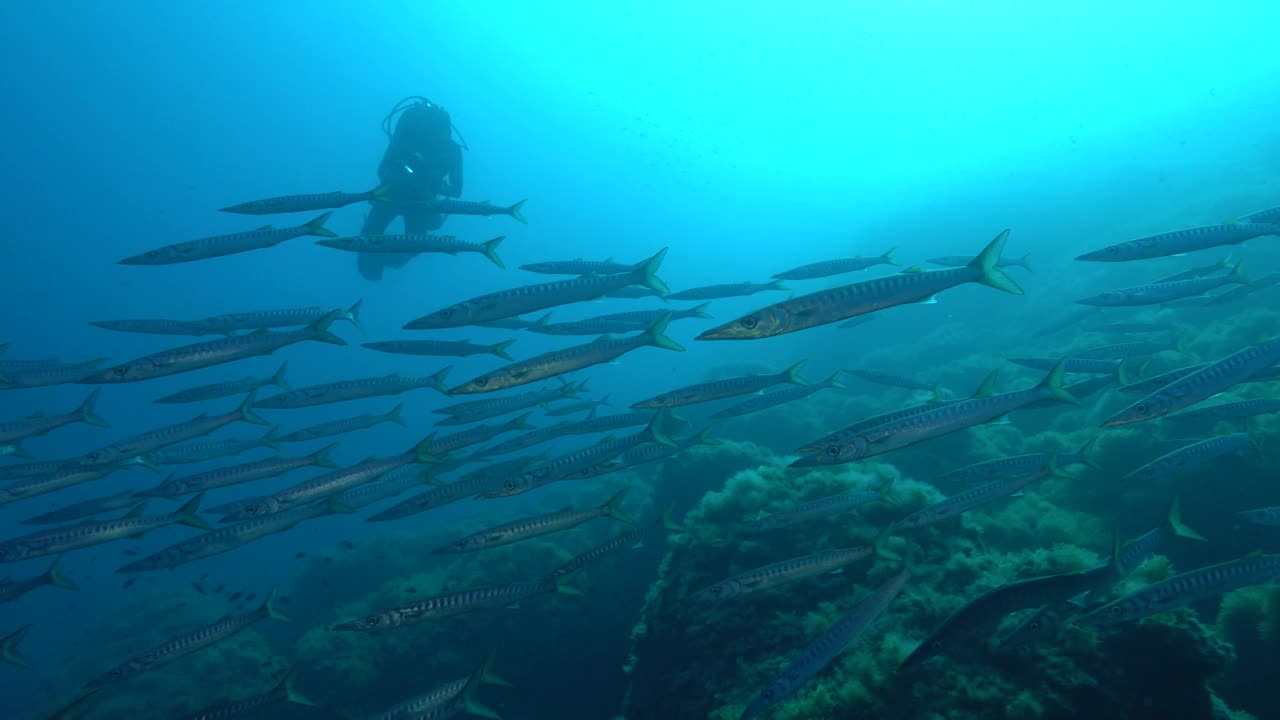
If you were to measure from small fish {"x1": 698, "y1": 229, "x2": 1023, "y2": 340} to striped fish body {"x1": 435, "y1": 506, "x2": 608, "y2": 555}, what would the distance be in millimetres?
3593

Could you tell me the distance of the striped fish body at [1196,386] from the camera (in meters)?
4.99

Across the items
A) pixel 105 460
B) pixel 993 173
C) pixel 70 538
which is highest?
pixel 993 173

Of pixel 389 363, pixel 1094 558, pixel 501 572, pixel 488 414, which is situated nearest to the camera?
pixel 1094 558

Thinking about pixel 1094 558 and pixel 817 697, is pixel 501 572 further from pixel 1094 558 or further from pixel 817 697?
pixel 1094 558

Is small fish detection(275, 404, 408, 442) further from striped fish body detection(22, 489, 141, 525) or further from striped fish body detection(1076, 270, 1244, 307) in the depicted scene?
striped fish body detection(1076, 270, 1244, 307)

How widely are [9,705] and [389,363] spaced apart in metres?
109

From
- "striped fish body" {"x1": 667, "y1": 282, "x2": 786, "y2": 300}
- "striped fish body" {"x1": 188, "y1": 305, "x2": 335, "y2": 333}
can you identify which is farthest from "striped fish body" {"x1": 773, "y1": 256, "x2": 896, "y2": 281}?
"striped fish body" {"x1": 188, "y1": 305, "x2": 335, "y2": 333}

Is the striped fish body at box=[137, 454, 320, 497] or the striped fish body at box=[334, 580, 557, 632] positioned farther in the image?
the striped fish body at box=[137, 454, 320, 497]

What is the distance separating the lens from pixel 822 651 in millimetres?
4133

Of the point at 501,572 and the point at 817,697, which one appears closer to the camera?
the point at 817,697

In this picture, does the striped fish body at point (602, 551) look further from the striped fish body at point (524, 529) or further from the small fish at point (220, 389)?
the small fish at point (220, 389)

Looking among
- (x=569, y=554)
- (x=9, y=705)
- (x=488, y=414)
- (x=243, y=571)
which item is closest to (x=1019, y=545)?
(x=488, y=414)

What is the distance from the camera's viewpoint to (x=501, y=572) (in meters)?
14.1

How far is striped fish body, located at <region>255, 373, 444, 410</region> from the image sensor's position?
9258 millimetres
